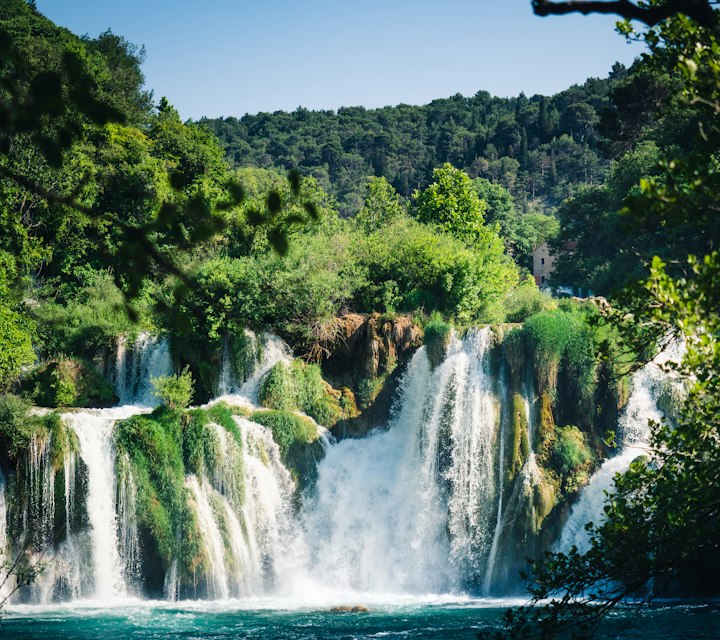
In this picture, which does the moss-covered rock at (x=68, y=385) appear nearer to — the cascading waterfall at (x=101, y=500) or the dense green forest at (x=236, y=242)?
the dense green forest at (x=236, y=242)

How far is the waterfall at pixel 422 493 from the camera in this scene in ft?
79.4

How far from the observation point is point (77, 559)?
74.8 feet

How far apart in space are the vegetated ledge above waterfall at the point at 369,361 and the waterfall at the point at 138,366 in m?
4.26

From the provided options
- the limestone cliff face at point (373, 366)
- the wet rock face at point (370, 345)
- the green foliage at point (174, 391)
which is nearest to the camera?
the green foliage at point (174, 391)

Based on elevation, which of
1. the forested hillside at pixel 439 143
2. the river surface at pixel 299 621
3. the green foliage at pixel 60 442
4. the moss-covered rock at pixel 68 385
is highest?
the forested hillside at pixel 439 143

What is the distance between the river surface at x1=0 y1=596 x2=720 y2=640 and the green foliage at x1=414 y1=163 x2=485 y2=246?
23.4 metres

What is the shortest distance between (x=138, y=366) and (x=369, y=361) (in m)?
6.56

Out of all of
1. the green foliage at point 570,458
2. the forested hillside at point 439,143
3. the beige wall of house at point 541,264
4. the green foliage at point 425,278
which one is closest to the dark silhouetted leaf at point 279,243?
the green foliage at point 570,458

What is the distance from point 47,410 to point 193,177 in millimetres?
18588

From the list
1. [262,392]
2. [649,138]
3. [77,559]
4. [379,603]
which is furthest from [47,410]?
[649,138]

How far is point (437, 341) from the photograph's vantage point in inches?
1013

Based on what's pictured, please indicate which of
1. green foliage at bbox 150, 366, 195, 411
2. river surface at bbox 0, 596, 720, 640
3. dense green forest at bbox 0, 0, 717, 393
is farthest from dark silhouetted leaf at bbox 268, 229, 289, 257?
green foliage at bbox 150, 366, 195, 411

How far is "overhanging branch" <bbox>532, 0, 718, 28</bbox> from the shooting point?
13.0 feet

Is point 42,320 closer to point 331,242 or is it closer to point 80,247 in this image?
point 80,247
